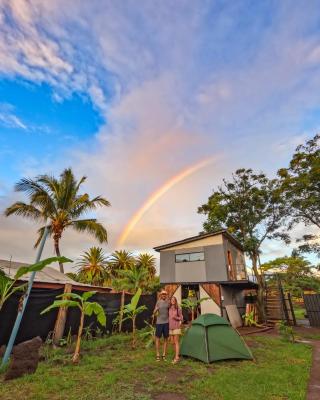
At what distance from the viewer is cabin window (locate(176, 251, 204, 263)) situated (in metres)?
18.7

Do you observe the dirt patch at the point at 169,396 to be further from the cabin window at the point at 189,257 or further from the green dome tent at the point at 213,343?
the cabin window at the point at 189,257

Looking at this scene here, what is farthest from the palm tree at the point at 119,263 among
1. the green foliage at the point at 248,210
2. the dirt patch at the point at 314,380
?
the dirt patch at the point at 314,380

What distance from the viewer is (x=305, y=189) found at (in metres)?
19.9

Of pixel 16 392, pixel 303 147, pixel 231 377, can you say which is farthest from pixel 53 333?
pixel 303 147

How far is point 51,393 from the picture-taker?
429 cm

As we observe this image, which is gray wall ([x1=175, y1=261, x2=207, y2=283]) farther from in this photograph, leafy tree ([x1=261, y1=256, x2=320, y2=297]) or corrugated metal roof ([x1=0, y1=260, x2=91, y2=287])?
leafy tree ([x1=261, y1=256, x2=320, y2=297])

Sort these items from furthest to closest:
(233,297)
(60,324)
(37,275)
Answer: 1. (233,297)
2. (37,275)
3. (60,324)

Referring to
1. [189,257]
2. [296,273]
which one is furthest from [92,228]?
[296,273]

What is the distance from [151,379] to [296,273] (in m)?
43.9

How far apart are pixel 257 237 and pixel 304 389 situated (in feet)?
64.1

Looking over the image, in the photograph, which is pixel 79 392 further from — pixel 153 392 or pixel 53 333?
pixel 53 333

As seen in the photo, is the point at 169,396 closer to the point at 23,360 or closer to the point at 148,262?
the point at 23,360

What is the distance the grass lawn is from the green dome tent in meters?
0.21

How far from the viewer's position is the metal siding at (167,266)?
19.3 m
